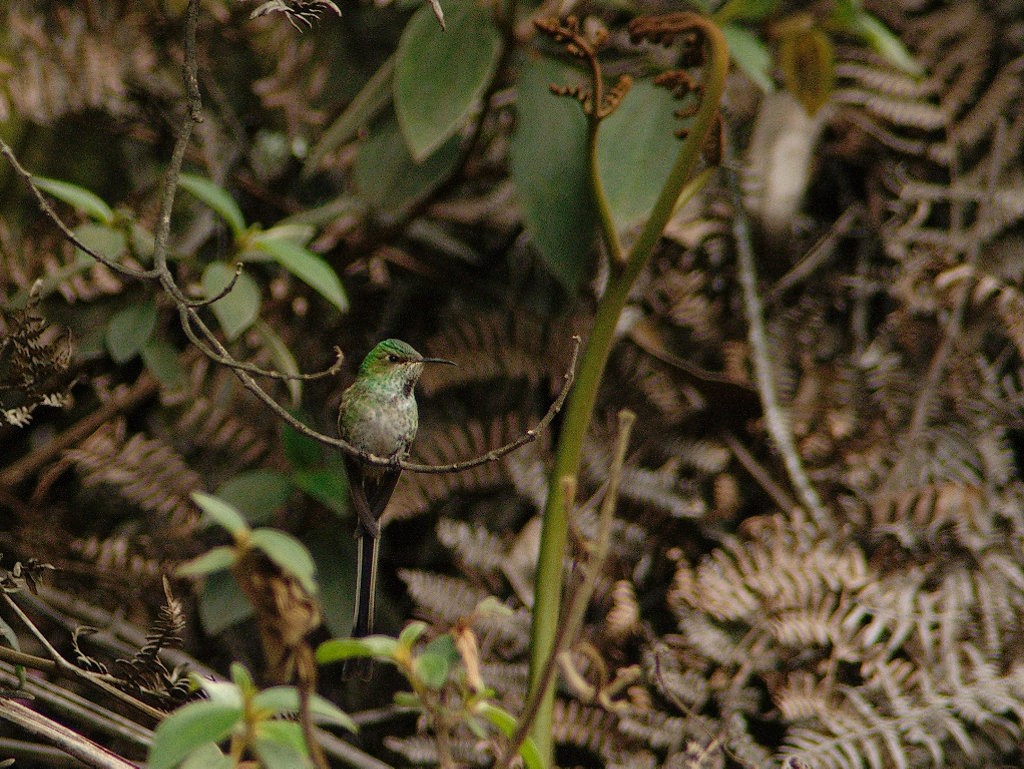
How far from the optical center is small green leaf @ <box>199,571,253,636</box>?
2309mm

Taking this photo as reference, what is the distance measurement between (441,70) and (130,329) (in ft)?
3.08

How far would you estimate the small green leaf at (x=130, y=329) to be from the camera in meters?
2.44

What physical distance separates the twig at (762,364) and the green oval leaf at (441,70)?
2.03 feet

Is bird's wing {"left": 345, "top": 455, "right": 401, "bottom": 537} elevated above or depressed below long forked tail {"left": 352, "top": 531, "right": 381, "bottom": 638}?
above

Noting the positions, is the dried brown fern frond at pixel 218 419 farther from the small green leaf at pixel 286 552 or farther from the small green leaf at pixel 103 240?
the small green leaf at pixel 286 552

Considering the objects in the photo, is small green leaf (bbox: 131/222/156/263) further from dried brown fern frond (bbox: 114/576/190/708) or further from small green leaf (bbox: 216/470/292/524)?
dried brown fern frond (bbox: 114/576/190/708)

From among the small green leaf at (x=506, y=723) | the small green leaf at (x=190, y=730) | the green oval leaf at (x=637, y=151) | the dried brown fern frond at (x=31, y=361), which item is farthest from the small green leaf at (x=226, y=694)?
the green oval leaf at (x=637, y=151)

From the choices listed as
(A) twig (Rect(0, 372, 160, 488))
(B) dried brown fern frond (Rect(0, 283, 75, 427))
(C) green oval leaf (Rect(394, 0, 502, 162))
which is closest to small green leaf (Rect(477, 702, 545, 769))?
(B) dried brown fern frond (Rect(0, 283, 75, 427))

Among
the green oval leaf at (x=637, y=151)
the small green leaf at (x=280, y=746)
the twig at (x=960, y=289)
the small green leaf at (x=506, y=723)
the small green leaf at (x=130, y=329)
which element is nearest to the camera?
the small green leaf at (x=280, y=746)

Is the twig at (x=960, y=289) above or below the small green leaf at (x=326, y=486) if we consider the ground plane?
above

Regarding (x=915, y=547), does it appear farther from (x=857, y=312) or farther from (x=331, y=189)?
(x=331, y=189)

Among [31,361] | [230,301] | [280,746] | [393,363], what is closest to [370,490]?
[393,363]

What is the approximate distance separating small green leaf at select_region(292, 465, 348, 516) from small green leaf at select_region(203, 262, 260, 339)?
1.27 ft

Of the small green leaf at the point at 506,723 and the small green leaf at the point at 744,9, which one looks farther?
the small green leaf at the point at 744,9
